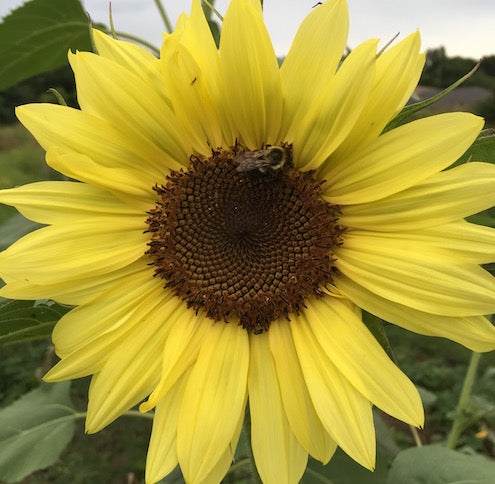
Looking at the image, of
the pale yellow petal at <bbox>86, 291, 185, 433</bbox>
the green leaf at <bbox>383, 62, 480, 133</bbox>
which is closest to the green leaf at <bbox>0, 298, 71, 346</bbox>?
the pale yellow petal at <bbox>86, 291, 185, 433</bbox>

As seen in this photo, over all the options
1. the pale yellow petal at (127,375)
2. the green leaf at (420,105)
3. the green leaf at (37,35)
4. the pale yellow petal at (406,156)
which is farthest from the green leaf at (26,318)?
the green leaf at (37,35)

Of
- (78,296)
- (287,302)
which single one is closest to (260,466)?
(287,302)

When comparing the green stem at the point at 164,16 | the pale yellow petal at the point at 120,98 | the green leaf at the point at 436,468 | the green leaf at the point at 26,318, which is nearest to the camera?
the pale yellow petal at the point at 120,98

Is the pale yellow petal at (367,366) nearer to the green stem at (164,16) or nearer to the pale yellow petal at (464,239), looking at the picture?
the pale yellow petal at (464,239)

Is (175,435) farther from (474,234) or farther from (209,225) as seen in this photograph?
(474,234)

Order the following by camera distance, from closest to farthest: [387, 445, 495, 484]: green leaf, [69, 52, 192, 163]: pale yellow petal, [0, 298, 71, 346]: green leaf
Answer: [69, 52, 192, 163]: pale yellow petal, [0, 298, 71, 346]: green leaf, [387, 445, 495, 484]: green leaf

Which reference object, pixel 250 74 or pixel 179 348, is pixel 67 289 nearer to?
pixel 179 348

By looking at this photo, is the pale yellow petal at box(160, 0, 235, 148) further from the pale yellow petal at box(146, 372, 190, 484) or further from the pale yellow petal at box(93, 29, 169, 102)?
the pale yellow petal at box(146, 372, 190, 484)
